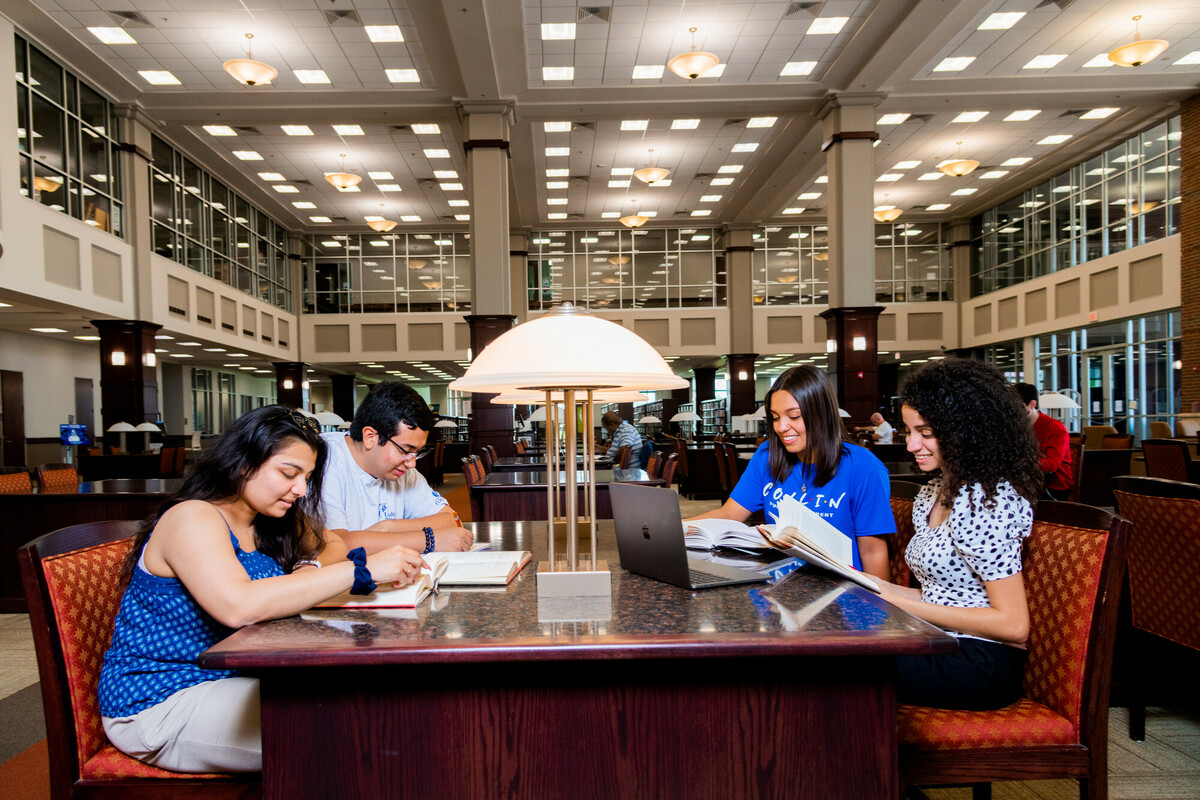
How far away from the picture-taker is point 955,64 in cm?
951

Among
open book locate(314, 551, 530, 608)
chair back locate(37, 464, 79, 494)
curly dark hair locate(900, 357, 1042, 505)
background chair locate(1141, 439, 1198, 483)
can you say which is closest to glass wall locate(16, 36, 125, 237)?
chair back locate(37, 464, 79, 494)

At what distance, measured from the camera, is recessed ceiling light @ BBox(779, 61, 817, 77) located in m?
9.37

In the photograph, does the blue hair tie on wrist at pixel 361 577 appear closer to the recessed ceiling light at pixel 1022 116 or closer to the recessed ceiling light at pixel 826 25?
the recessed ceiling light at pixel 826 25

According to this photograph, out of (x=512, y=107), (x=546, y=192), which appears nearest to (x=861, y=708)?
(x=512, y=107)

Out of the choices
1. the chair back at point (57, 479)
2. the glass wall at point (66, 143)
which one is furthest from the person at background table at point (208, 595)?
the glass wall at point (66, 143)

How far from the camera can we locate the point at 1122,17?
852cm

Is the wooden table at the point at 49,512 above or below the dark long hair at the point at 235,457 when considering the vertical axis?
below

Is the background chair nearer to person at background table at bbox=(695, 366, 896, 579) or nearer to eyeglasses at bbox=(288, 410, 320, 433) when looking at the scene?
person at background table at bbox=(695, 366, 896, 579)

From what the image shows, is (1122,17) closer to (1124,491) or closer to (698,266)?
(1124,491)

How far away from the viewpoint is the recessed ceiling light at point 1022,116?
1117 centimetres

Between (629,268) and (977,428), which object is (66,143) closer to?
(977,428)

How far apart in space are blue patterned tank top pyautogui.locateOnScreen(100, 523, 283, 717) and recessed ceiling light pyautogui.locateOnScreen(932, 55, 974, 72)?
10.5 meters

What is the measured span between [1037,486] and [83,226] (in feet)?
36.8

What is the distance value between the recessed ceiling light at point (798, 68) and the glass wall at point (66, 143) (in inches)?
358
